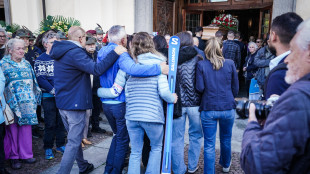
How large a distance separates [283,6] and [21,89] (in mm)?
6558

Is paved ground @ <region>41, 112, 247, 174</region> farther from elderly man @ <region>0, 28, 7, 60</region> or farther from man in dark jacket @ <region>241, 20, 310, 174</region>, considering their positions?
man in dark jacket @ <region>241, 20, 310, 174</region>

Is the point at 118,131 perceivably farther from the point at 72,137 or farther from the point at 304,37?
the point at 304,37

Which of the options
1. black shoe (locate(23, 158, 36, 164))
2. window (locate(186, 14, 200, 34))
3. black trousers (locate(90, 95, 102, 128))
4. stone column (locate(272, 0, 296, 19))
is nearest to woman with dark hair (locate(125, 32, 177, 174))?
black shoe (locate(23, 158, 36, 164))

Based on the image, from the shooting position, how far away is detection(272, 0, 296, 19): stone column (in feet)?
21.7

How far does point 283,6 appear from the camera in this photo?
671 cm

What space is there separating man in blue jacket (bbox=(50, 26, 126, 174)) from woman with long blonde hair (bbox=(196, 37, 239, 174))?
1029 millimetres

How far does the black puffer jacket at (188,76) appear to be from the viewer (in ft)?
10.3

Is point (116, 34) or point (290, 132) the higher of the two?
point (116, 34)

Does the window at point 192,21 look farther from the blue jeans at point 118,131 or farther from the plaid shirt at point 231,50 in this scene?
the blue jeans at point 118,131

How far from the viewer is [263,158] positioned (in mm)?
1122

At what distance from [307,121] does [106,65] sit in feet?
7.23

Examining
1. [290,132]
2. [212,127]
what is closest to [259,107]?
[290,132]

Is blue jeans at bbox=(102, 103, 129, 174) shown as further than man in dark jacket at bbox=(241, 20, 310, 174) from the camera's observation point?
Yes

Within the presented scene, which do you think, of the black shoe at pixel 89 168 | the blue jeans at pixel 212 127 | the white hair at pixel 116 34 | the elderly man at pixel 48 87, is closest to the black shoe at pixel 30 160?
the elderly man at pixel 48 87
